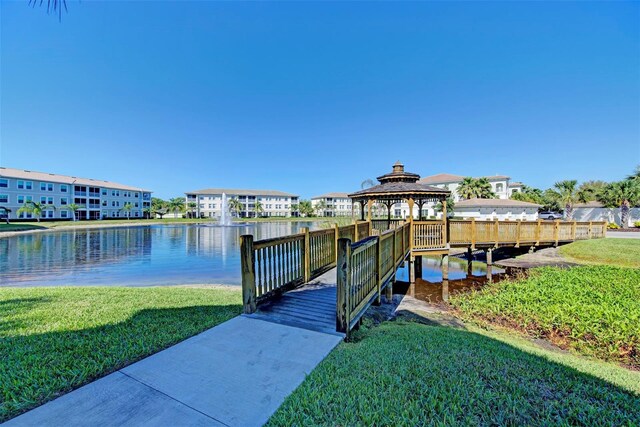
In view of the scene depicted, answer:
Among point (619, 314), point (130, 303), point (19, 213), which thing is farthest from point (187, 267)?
point (19, 213)

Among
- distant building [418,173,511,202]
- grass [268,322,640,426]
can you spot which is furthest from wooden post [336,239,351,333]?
distant building [418,173,511,202]

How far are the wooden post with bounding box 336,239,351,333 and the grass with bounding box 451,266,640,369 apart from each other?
4.69 m

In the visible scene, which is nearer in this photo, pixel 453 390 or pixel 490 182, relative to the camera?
pixel 453 390

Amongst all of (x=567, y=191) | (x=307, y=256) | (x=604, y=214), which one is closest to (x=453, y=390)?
(x=307, y=256)

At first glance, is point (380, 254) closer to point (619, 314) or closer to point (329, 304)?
point (329, 304)

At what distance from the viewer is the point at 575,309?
6.23 metres

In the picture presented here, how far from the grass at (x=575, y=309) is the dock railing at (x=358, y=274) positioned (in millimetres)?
3211

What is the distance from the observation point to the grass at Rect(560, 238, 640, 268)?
12977mm

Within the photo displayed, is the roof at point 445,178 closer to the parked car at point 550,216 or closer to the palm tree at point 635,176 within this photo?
the parked car at point 550,216

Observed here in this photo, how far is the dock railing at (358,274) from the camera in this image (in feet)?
13.3

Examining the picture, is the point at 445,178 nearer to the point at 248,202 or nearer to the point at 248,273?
the point at 248,202

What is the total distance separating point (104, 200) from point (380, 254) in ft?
230

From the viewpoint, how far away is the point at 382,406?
2.41m

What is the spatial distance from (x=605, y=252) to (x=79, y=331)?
2137 cm
